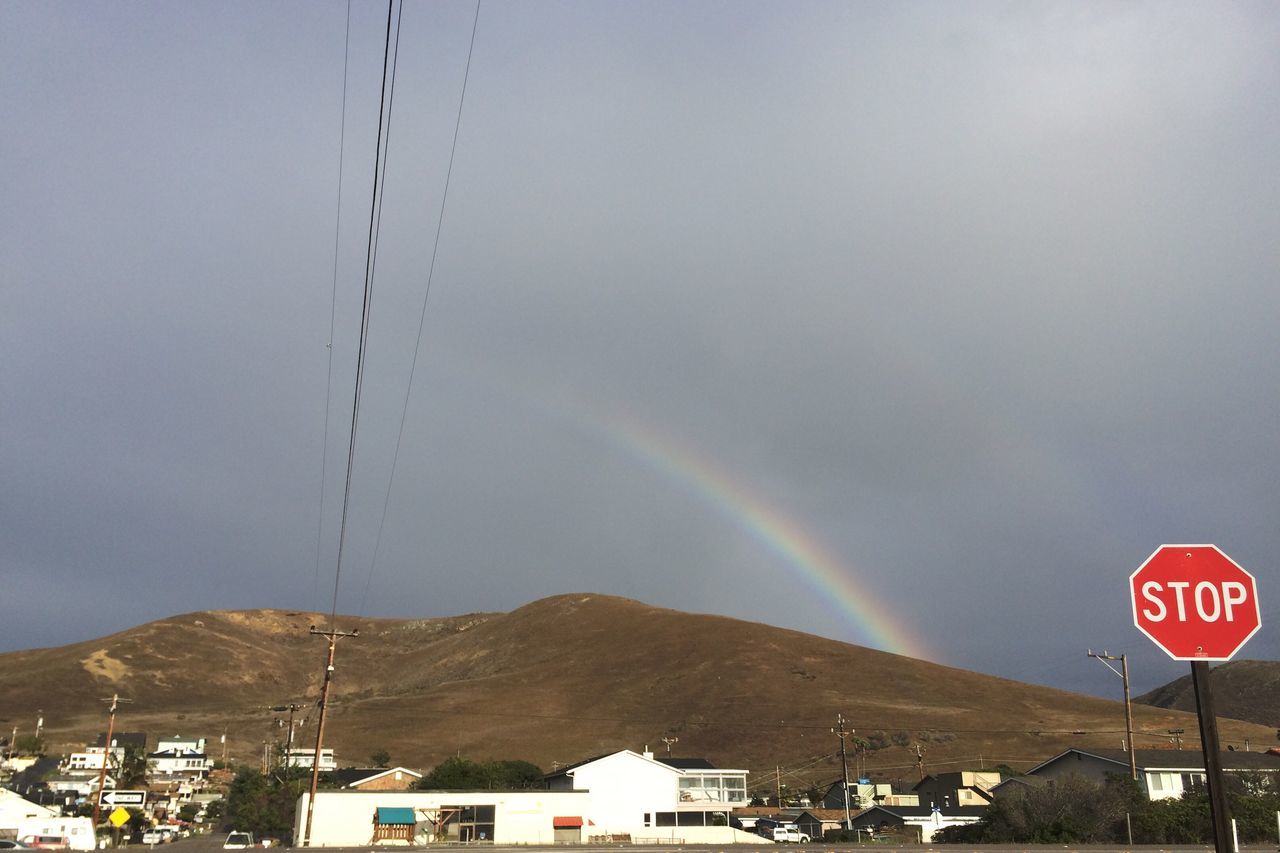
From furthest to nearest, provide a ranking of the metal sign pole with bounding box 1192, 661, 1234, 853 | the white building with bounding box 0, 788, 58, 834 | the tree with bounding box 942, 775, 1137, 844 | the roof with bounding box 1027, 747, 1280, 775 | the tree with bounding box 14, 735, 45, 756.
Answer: the tree with bounding box 14, 735, 45, 756 → the white building with bounding box 0, 788, 58, 834 → the roof with bounding box 1027, 747, 1280, 775 → the tree with bounding box 942, 775, 1137, 844 → the metal sign pole with bounding box 1192, 661, 1234, 853

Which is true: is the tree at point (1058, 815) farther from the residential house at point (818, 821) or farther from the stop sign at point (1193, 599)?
the stop sign at point (1193, 599)

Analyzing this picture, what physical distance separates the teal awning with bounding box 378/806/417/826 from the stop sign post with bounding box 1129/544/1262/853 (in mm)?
74791

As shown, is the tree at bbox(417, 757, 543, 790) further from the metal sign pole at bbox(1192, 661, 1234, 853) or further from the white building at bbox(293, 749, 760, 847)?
the metal sign pole at bbox(1192, 661, 1234, 853)

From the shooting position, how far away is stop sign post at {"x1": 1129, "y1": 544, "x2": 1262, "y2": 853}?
744 centimetres

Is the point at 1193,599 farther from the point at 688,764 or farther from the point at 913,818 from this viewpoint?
the point at 688,764

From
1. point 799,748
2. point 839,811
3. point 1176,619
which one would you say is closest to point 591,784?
point 839,811

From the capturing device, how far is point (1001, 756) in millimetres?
142375

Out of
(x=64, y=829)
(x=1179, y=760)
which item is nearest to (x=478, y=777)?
(x=64, y=829)

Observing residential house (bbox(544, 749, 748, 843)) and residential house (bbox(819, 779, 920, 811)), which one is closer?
residential house (bbox(544, 749, 748, 843))

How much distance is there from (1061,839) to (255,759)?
151561mm

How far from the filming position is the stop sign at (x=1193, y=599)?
746 centimetres

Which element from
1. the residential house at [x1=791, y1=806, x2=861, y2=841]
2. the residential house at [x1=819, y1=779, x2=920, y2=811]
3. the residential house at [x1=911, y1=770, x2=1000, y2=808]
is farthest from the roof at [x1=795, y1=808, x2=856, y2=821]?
the residential house at [x1=911, y1=770, x2=1000, y2=808]

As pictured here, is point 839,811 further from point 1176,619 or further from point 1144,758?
point 1176,619

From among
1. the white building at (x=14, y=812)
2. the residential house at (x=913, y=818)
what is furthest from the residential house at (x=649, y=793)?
the white building at (x=14, y=812)
